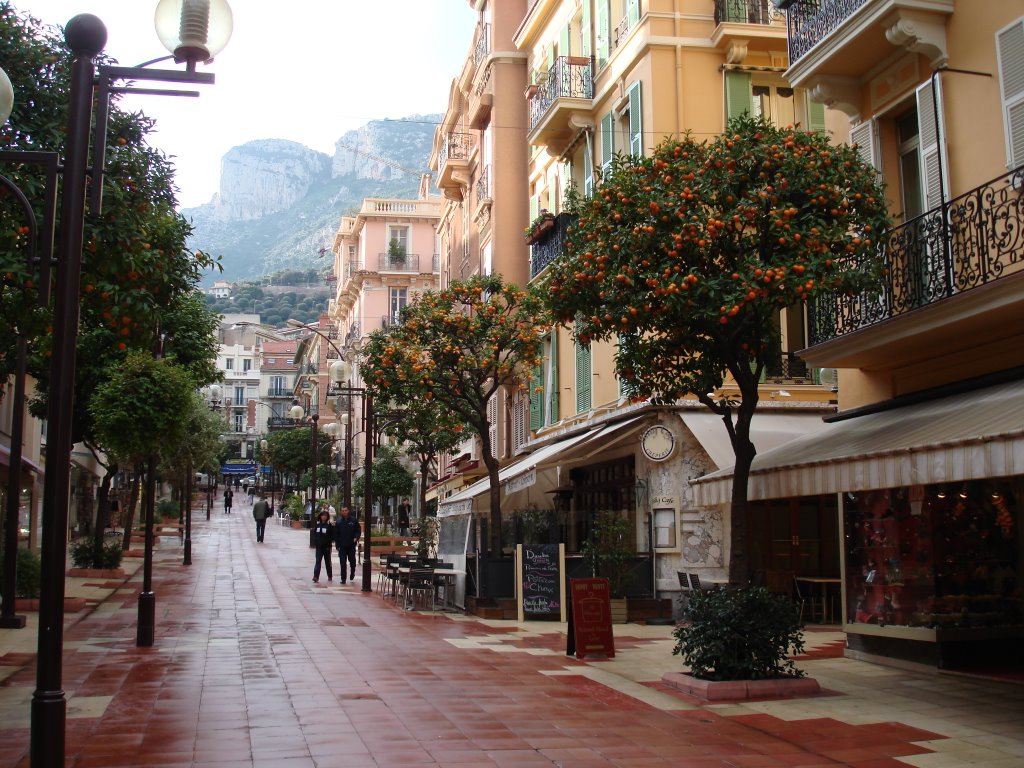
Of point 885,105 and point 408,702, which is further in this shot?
point 885,105

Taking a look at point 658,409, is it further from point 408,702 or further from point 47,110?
point 47,110

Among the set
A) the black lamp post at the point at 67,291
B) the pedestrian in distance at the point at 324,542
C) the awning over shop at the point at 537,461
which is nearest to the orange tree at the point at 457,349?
the awning over shop at the point at 537,461

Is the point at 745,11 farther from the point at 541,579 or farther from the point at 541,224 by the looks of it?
the point at 541,579

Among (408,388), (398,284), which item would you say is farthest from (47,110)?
(398,284)

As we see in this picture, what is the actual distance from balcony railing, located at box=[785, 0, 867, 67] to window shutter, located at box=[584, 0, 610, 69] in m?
9.42

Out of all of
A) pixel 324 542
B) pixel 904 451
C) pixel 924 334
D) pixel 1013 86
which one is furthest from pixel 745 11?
pixel 324 542

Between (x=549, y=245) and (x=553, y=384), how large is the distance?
11.8ft

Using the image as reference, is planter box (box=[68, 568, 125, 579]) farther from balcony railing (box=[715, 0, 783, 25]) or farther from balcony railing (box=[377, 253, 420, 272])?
balcony railing (box=[377, 253, 420, 272])

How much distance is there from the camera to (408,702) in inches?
404

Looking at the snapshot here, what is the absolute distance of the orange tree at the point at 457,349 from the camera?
21125 millimetres

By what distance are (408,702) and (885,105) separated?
9080mm

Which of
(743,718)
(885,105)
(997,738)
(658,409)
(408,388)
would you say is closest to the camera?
(997,738)

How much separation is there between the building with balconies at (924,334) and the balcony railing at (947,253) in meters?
0.02

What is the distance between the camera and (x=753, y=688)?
1059 cm
